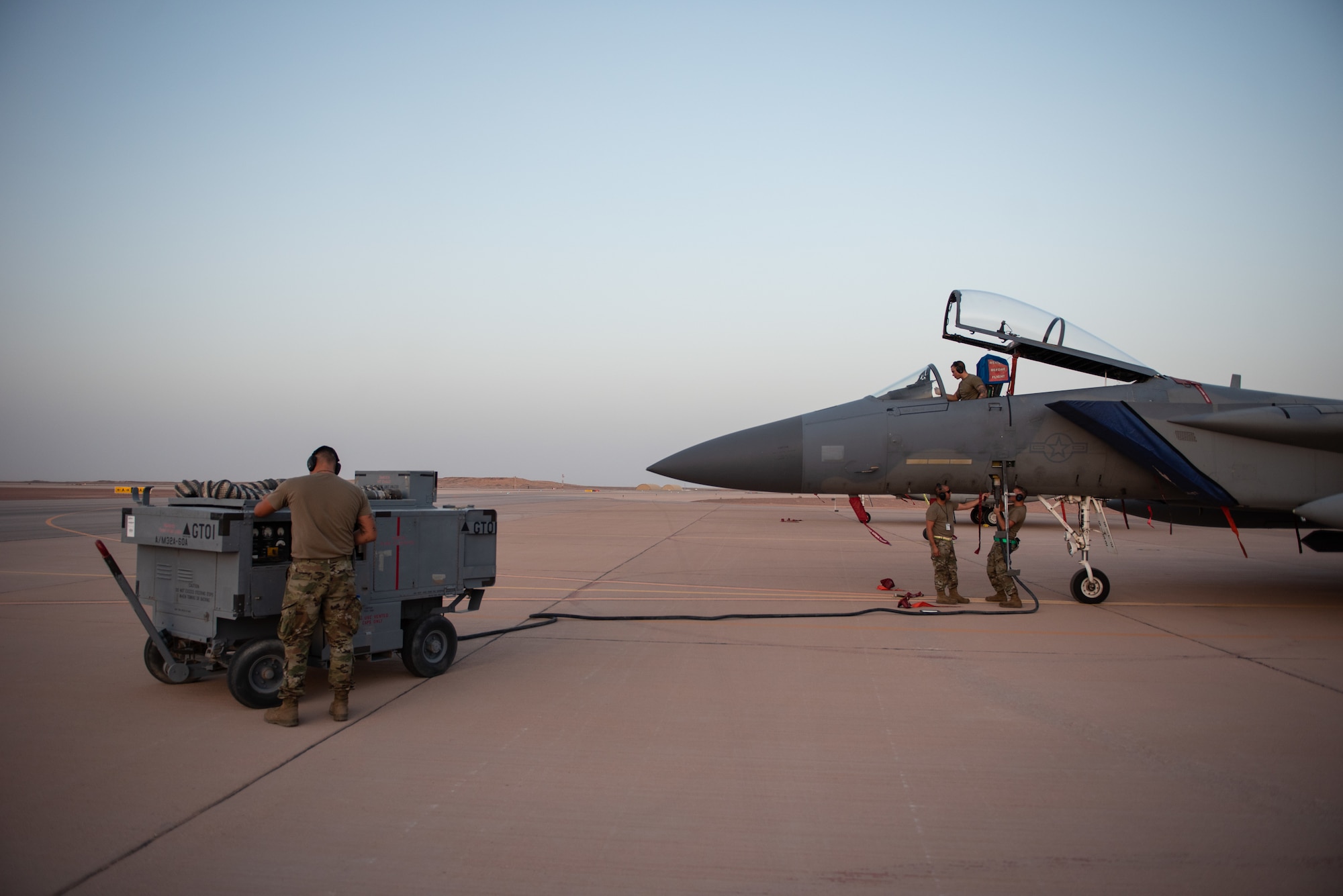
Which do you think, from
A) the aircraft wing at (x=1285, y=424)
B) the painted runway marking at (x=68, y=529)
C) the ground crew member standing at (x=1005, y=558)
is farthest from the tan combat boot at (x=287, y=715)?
the painted runway marking at (x=68, y=529)

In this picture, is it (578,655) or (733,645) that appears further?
(733,645)

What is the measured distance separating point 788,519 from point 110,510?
23.9 metres

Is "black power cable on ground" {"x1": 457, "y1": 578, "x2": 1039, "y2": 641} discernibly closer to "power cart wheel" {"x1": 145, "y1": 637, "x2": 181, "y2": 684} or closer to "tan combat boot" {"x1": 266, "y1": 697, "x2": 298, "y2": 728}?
"power cart wheel" {"x1": 145, "y1": 637, "x2": 181, "y2": 684}

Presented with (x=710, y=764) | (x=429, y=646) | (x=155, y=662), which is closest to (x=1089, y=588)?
(x=710, y=764)

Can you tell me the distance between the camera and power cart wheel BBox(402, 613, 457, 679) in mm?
5445

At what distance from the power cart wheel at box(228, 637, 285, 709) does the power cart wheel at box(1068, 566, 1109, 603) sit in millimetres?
8187

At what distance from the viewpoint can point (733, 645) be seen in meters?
6.57

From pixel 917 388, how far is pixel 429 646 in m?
6.35

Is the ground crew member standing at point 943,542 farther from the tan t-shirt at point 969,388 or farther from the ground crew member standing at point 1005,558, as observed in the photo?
the tan t-shirt at point 969,388

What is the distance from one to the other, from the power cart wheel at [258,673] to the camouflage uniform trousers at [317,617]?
0.18m

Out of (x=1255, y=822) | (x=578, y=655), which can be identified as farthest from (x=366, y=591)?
(x=1255, y=822)

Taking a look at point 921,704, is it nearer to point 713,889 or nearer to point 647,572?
point 713,889

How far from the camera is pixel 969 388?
940cm

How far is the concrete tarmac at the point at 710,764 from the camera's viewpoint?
2797mm
